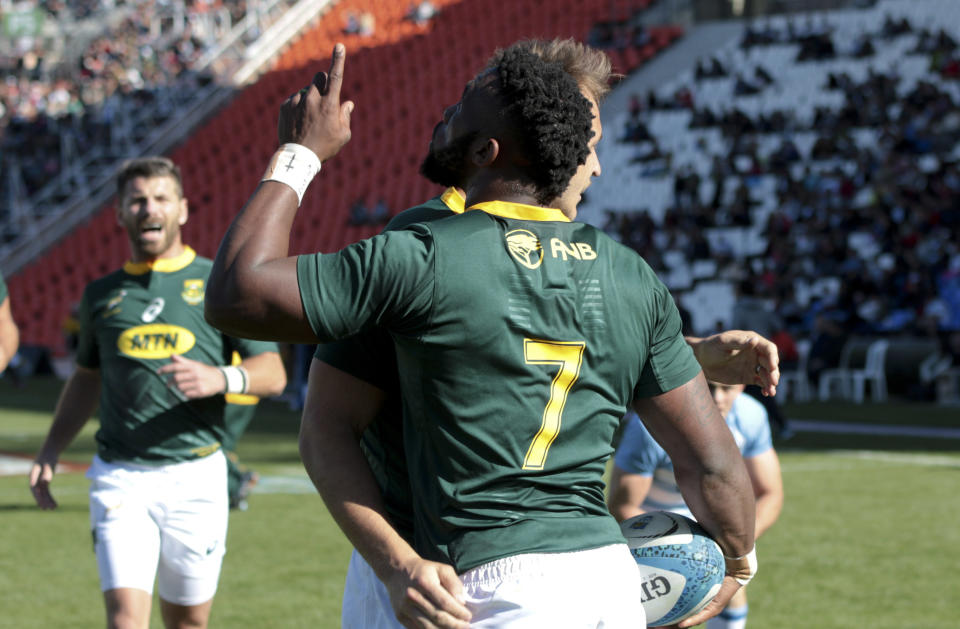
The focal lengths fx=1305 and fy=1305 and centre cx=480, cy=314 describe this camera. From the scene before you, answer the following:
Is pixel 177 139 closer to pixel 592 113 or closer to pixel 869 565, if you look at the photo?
pixel 869 565

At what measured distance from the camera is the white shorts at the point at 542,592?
8.18 feet

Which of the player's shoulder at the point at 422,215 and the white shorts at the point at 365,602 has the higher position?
the player's shoulder at the point at 422,215

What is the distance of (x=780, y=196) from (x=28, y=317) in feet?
62.7

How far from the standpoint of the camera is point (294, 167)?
2525mm

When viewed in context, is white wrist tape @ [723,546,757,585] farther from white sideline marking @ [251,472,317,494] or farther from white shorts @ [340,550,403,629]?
white sideline marking @ [251,472,317,494]

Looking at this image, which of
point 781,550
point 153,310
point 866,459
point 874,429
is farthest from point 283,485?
point 874,429

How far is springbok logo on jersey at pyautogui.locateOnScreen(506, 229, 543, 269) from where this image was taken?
2516 millimetres

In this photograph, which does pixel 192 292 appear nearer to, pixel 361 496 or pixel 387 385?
pixel 387 385

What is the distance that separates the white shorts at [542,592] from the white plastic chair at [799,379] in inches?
809

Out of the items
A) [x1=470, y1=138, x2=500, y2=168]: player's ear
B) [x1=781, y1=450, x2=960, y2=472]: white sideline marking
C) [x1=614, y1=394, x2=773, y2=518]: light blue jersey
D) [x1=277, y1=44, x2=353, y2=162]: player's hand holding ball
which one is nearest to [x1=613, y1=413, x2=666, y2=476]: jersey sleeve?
[x1=614, y1=394, x2=773, y2=518]: light blue jersey

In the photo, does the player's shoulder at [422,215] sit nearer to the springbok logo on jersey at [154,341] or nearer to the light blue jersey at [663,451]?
the light blue jersey at [663,451]

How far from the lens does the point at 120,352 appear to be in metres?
5.41

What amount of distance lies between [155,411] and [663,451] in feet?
6.72

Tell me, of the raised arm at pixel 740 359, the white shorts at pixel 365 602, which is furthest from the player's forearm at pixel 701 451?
the white shorts at pixel 365 602
